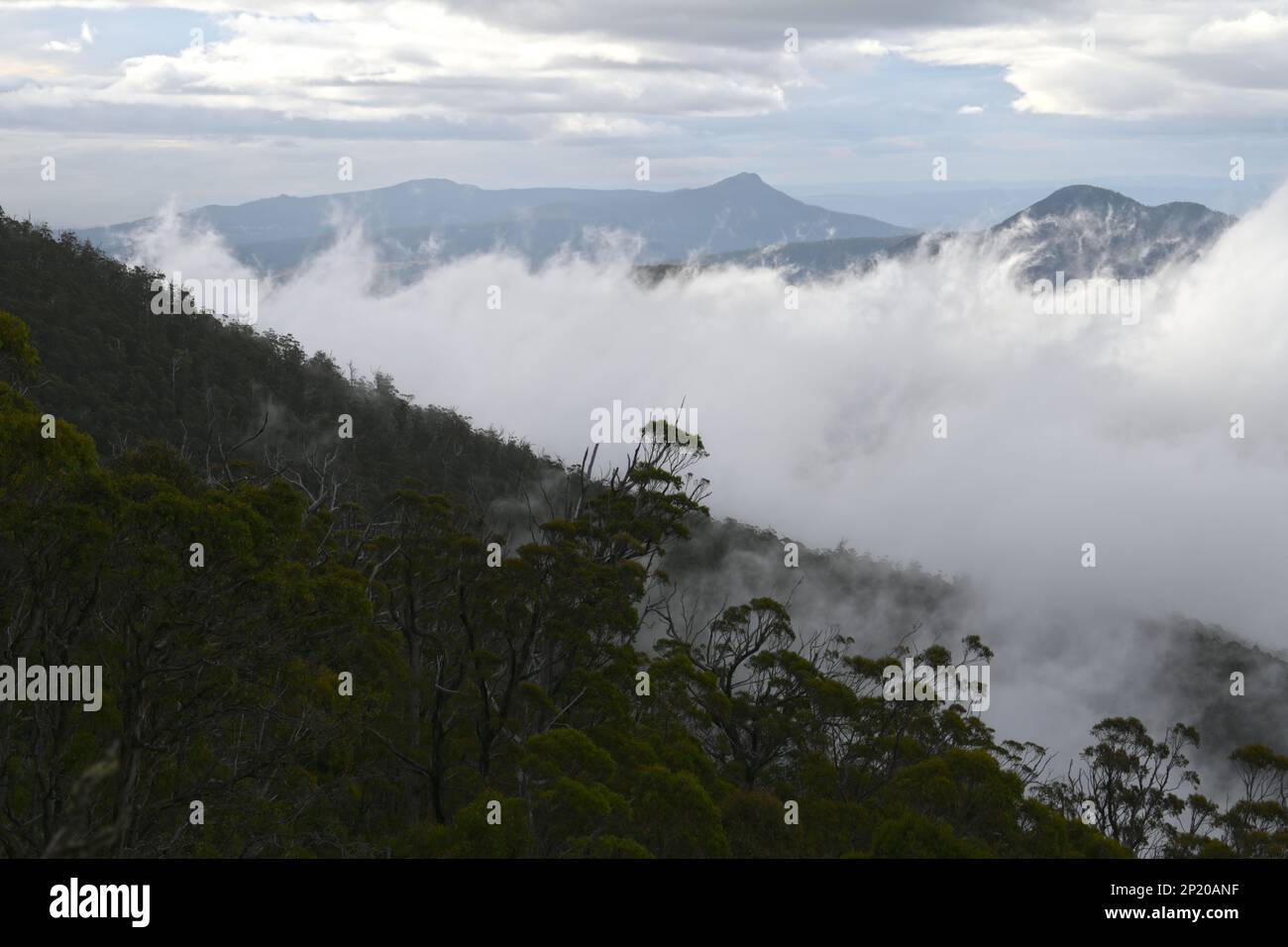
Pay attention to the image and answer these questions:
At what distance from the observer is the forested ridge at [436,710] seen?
602 inches

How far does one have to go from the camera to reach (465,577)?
22.3 m

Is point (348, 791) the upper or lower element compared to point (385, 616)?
lower

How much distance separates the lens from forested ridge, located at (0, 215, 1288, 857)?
15281 mm

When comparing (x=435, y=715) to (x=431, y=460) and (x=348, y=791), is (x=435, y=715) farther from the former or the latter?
(x=431, y=460)

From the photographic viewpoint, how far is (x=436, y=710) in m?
20.7

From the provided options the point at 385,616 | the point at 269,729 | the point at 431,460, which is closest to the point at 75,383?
the point at 431,460

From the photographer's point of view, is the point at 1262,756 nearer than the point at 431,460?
Yes
